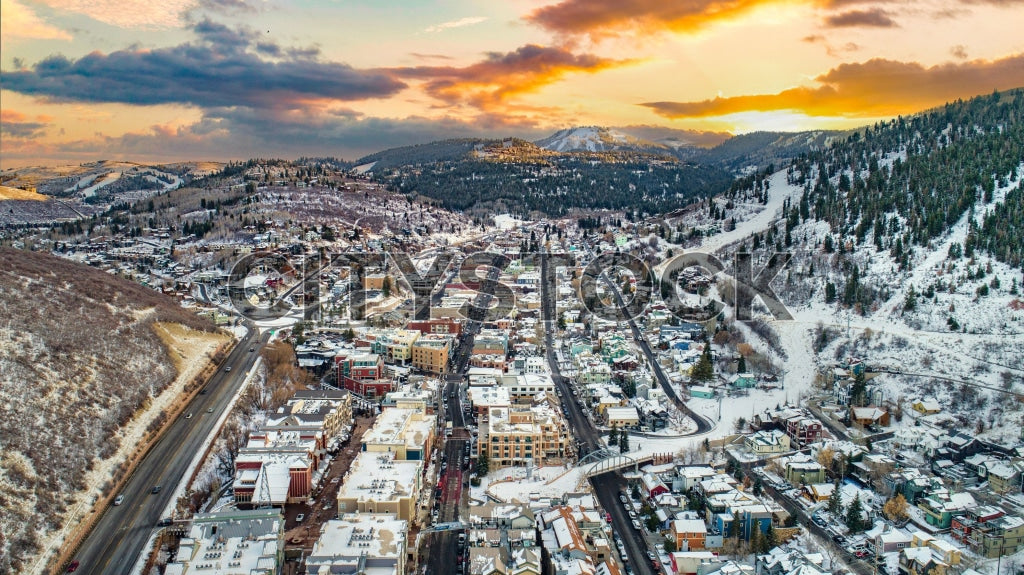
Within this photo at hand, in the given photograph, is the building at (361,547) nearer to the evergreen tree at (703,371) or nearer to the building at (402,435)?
the building at (402,435)

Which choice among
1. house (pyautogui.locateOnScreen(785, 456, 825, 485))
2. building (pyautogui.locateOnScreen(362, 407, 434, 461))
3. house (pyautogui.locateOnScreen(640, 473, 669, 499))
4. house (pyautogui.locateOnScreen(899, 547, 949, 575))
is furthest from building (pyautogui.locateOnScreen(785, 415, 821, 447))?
building (pyautogui.locateOnScreen(362, 407, 434, 461))

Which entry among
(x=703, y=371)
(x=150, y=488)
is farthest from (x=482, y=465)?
(x=703, y=371)

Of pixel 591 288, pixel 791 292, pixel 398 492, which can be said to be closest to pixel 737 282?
pixel 791 292

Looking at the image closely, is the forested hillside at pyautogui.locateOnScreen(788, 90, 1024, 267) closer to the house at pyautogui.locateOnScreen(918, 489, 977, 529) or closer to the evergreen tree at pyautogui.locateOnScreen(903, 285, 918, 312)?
the evergreen tree at pyautogui.locateOnScreen(903, 285, 918, 312)

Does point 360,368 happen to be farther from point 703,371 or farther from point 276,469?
point 703,371

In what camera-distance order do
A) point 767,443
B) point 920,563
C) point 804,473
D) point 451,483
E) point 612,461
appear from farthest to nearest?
point 767,443 → point 612,461 → point 451,483 → point 804,473 → point 920,563

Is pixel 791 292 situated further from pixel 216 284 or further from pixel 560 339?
pixel 216 284
